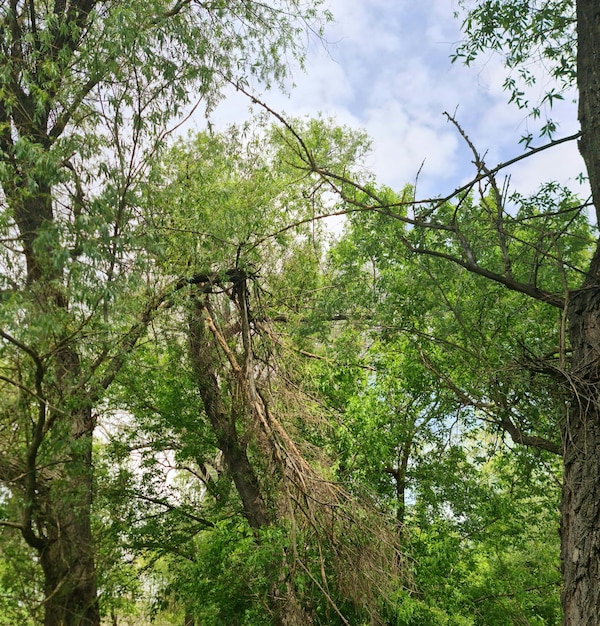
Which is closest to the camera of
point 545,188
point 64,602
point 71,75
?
point 71,75

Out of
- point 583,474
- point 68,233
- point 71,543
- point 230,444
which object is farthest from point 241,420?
point 583,474

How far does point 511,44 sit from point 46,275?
209 inches

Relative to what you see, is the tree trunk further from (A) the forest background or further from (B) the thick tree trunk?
(B) the thick tree trunk

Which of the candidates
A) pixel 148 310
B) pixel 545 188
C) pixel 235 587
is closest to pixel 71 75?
pixel 148 310

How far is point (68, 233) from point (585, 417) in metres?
4.90

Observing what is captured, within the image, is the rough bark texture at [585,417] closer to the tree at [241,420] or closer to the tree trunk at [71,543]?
the tree at [241,420]

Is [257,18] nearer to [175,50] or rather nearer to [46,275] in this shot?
[175,50]

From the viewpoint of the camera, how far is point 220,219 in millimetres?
8906

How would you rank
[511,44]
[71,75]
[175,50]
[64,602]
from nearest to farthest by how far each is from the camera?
[511,44]
[71,75]
[175,50]
[64,602]

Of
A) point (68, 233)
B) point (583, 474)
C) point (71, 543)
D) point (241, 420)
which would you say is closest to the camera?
point (583, 474)

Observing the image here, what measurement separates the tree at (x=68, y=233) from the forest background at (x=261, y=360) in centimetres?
5

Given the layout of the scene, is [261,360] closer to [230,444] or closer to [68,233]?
[68,233]

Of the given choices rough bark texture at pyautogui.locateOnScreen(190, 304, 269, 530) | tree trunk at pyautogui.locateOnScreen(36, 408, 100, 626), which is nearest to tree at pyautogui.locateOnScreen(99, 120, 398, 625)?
rough bark texture at pyautogui.locateOnScreen(190, 304, 269, 530)

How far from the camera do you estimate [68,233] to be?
627 cm
